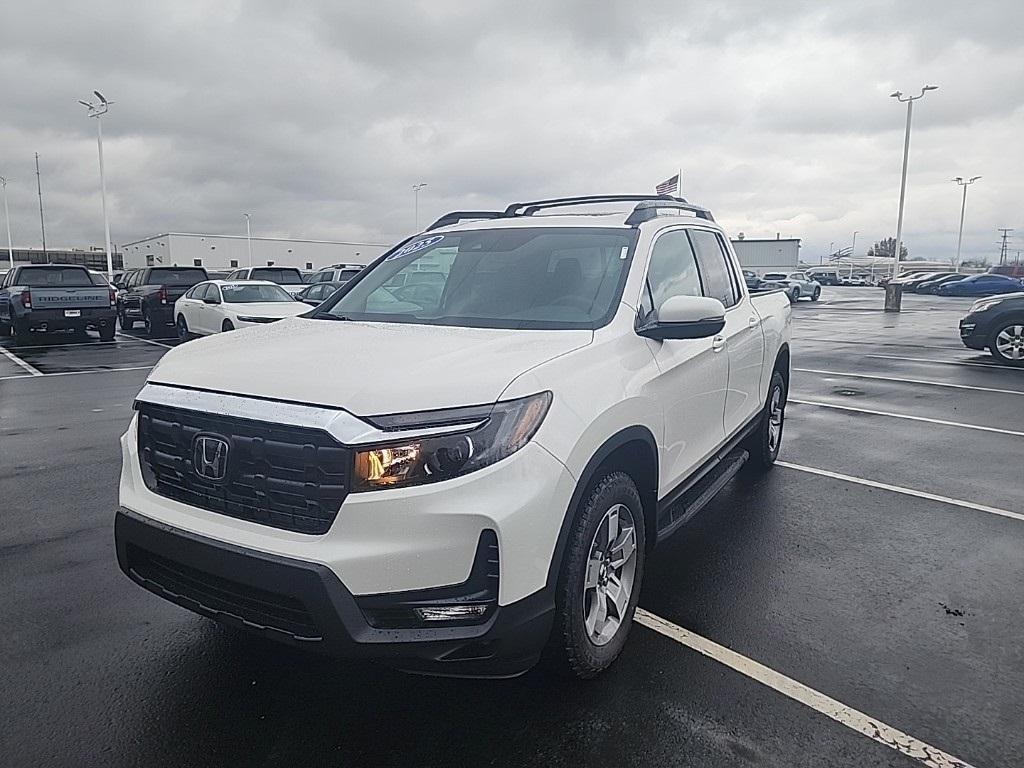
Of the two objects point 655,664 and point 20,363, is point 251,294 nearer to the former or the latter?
point 20,363

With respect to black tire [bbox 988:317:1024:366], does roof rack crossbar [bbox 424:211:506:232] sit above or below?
above

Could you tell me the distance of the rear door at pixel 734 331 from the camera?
448 cm

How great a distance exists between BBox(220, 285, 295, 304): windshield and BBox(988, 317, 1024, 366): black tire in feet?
44.6

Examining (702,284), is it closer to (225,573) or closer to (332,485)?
(332,485)

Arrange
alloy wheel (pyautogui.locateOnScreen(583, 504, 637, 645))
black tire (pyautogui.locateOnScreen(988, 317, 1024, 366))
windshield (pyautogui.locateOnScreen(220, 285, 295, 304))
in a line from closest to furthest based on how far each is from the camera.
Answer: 1. alloy wheel (pyautogui.locateOnScreen(583, 504, 637, 645))
2. black tire (pyautogui.locateOnScreen(988, 317, 1024, 366))
3. windshield (pyautogui.locateOnScreen(220, 285, 295, 304))

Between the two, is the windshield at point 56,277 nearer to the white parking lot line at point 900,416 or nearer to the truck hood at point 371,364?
the white parking lot line at point 900,416

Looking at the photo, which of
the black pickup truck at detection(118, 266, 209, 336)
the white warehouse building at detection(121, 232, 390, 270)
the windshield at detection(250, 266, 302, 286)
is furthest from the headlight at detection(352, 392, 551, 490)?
the white warehouse building at detection(121, 232, 390, 270)

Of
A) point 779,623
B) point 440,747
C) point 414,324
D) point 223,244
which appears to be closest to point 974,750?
point 779,623

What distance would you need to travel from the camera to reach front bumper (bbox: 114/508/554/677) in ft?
7.40

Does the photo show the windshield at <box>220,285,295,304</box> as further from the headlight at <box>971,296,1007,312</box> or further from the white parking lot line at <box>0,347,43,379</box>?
the headlight at <box>971,296,1007,312</box>

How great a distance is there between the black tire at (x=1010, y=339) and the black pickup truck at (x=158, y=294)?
717 inches

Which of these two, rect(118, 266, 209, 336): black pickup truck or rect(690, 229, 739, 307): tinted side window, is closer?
rect(690, 229, 739, 307): tinted side window

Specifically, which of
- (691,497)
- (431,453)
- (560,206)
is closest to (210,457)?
(431,453)

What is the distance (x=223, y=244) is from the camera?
3125 inches
